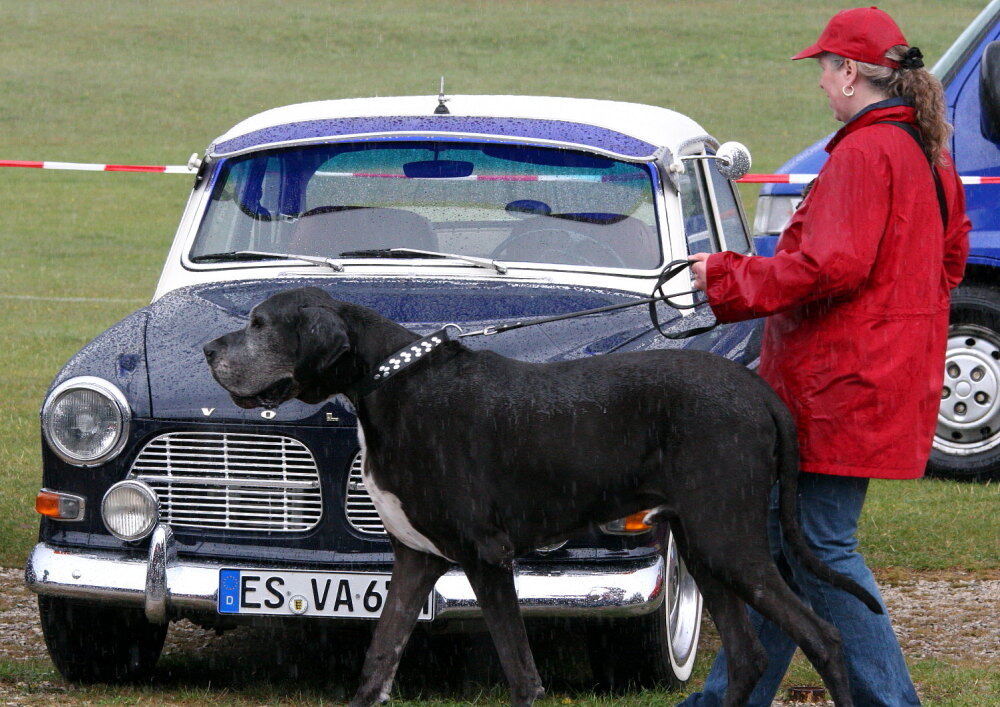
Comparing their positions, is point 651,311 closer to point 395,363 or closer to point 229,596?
point 395,363

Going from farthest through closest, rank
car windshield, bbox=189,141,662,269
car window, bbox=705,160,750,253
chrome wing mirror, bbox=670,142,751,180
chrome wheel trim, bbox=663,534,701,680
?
1. car window, bbox=705,160,750,253
2. chrome wing mirror, bbox=670,142,751,180
3. car windshield, bbox=189,141,662,269
4. chrome wheel trim, bbox=663,534,701,680

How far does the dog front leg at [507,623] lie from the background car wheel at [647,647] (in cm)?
71

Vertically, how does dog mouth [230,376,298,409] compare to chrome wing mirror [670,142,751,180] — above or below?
below

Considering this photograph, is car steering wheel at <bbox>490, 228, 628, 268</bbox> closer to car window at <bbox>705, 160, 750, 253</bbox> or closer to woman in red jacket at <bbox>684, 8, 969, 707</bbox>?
car window at <bbox>705, 160, 750, 253</bbox>

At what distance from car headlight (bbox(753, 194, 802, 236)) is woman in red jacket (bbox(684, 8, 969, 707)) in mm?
4115

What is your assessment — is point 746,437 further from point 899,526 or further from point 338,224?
point 899,526

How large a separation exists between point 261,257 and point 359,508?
4.62ft

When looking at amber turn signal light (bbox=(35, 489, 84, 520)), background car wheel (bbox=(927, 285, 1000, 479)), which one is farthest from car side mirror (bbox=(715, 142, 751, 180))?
background car wheel (bbox=(927, 285, 1000, 479))

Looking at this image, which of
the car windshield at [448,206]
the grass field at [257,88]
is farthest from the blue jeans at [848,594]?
the grass field at [257,88]

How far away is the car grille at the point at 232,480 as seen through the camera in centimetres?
465

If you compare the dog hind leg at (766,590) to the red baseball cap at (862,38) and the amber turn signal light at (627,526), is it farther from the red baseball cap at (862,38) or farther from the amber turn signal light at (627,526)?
the red baseball cap at (862,38)

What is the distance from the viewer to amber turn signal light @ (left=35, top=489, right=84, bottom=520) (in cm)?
475

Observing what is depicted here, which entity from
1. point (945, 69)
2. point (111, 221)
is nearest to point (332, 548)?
point (945, 69)

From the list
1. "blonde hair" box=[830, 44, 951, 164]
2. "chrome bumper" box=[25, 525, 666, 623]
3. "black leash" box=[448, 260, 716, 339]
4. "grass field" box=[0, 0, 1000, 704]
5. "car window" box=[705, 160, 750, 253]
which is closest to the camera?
"blonde hair" box=[830, 44, 951, 164]
